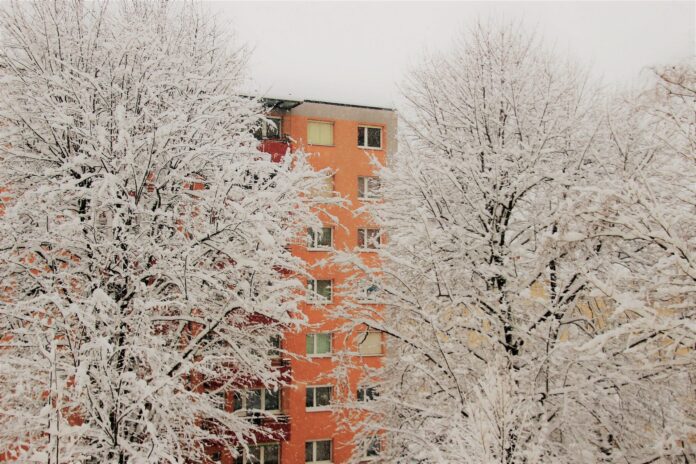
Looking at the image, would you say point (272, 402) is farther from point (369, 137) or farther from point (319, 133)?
point (369, 137)

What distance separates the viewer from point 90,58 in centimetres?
959

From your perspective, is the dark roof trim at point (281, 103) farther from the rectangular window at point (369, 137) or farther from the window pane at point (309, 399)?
the window pane at point (309, 399)

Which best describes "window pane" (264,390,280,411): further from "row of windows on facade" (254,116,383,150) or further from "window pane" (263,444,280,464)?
"row of windows on facade" (254,116,383,150)

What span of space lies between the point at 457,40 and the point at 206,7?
20.0ft

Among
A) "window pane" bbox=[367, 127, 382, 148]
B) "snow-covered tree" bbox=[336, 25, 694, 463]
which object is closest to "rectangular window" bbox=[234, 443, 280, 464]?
"snow-covered tree" bbox=[336, 25, 694, 463]

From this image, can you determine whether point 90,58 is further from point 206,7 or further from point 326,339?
point 326,339

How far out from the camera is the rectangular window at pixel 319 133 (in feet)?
76.0

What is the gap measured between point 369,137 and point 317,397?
10692 mm

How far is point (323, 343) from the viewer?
72.7 ft

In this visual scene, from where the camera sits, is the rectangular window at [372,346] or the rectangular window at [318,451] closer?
the rectangular window at [318,451]

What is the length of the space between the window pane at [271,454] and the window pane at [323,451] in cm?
154

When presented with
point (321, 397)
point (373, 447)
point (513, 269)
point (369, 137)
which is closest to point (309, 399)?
point (321, 397)

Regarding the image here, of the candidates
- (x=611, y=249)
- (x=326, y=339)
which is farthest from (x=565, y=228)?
(x=326, y=339)

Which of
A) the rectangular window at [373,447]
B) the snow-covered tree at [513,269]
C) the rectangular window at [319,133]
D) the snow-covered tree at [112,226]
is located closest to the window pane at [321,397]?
the rectangular window at [373,447]
